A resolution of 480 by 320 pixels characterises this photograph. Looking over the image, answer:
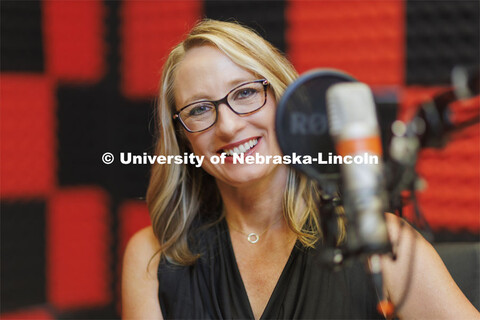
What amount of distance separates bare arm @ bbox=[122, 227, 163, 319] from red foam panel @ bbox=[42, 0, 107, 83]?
0.95 m

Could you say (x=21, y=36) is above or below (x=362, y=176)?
above

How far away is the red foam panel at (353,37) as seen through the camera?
1658 mm

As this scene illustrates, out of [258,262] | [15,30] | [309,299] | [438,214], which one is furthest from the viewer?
[15,30]

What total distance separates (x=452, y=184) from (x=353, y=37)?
62 centimetres

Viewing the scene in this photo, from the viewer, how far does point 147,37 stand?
1.93 m

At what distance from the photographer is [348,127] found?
0.46 m

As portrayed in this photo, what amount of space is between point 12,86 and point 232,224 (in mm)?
1148

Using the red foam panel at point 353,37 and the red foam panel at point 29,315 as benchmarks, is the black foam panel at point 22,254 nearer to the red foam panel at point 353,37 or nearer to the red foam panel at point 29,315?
the red foam panel at point 29,315

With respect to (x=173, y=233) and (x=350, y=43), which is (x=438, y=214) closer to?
(x=350, y=43)

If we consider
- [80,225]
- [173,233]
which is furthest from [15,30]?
[173,233]

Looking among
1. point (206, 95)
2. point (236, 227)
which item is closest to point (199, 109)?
point (206, 95)

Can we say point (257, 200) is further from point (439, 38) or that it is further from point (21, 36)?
point (21, 36)

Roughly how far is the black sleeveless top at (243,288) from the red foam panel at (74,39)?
1.05 meters

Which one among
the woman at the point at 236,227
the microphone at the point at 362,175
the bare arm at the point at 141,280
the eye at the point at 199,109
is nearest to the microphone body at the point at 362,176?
the microphone at the point at 362,175
